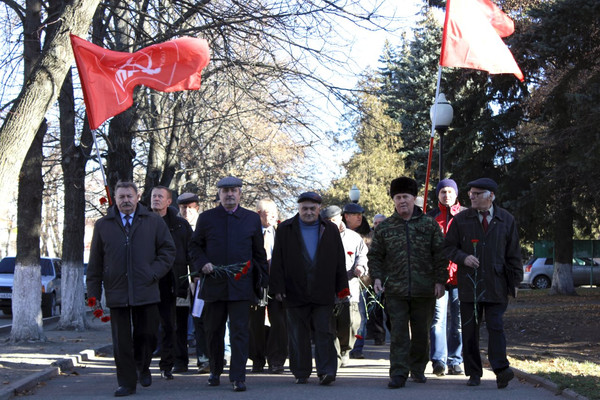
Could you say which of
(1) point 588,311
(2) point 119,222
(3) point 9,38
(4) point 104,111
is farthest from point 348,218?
(1) point 588,311

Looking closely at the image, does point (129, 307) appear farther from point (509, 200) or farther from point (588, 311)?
point (509, 200)

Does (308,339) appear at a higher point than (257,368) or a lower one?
higher

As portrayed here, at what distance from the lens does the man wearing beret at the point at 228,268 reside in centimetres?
890

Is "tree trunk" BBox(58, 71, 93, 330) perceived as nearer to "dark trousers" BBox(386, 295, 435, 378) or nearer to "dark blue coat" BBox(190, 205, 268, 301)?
"dark blue coat" BBox(190, 205, 268, 301)

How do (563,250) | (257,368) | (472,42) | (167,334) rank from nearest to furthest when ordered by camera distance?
(167,334) < (257,368) < (472,42) < (563,250)

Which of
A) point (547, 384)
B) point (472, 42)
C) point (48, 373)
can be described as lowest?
point (547, 384)

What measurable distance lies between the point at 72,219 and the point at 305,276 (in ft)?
30.8

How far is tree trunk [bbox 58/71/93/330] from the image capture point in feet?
56.4

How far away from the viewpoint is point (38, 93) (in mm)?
10008

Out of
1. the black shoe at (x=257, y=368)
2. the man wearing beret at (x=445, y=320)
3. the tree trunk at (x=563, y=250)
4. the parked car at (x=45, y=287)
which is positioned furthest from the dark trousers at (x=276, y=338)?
the tree trunk at (x=563, y=250)

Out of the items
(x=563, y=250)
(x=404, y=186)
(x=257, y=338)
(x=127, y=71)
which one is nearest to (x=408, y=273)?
(x=404, y=186)

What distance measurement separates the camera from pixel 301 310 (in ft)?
30.4

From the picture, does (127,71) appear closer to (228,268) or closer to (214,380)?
(228,268)

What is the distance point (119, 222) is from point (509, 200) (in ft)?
69.8
